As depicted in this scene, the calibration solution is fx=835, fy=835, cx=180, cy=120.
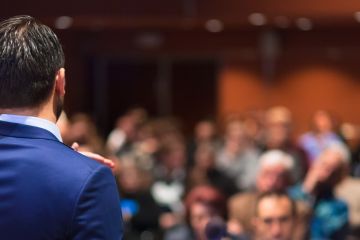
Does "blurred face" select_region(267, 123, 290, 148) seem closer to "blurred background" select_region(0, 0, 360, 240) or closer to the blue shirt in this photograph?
"blurred background" select_region(0, 0, 360, 240)

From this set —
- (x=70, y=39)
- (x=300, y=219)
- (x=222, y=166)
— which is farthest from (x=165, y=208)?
(x=70, y=39)

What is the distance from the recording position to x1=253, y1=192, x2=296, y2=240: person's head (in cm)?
415

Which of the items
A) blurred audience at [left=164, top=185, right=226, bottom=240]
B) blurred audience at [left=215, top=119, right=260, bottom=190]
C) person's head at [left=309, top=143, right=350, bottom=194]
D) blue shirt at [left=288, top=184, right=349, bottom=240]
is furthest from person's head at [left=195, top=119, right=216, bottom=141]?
blurred audience at [left=164, top=185, right=226, bottom=240]

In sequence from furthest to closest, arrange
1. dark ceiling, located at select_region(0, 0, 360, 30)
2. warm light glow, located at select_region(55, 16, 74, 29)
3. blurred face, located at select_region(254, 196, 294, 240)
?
warm light glow, located at select_region(55, 16, 74, 29) → dark ceiling, located at select_region(0, 0, 360, 30) → blurred face, located at select_region(254, 196, 294, 240)

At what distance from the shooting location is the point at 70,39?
13312mm

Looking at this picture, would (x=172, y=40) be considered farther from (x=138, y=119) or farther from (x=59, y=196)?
(x=59, y=196)

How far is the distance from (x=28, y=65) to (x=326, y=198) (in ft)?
12.7

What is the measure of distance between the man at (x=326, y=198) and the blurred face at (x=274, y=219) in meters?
0.71

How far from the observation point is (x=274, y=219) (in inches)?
165

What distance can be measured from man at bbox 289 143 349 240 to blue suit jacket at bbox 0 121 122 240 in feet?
11.7

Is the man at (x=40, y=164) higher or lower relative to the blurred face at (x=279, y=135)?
higher

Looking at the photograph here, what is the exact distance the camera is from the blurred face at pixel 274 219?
414cm

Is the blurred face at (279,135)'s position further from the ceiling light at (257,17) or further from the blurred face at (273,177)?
the blurred face at (273,177)

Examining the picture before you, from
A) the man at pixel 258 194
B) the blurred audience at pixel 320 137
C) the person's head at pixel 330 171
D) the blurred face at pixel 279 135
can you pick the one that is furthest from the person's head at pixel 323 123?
the man at pixel 258 194
